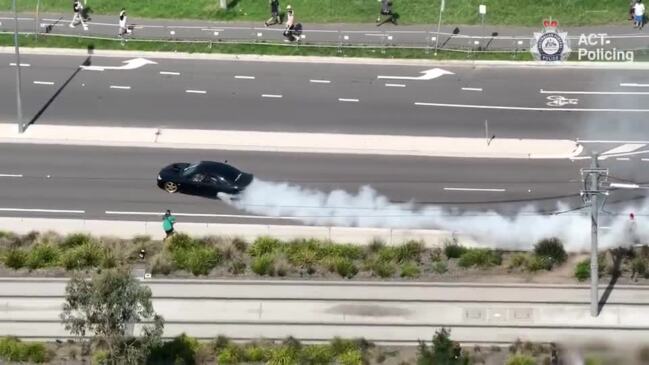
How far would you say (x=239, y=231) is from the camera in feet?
134

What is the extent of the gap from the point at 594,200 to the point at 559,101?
1639 centimetres

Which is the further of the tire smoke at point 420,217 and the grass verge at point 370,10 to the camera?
the grass verge at point 370,10

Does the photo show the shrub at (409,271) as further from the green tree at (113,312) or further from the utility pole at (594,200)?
the green tree at (113,312)

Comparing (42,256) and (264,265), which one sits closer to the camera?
(264,265)

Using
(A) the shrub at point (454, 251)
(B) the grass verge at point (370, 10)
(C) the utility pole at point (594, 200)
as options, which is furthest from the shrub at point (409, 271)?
(B) the grass verge at point (370, 10)

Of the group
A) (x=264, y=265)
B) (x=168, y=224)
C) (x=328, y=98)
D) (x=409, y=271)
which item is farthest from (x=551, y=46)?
(x=168, y=224)

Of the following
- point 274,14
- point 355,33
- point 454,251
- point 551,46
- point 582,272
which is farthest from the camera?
point 274,14

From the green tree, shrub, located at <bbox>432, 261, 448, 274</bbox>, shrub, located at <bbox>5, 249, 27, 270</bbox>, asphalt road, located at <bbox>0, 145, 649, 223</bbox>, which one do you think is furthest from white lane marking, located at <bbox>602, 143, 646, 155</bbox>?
shrub, located at <bbox>5, 249, 27, 270</bbox>

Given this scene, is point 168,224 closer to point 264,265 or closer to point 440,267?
point 264,265

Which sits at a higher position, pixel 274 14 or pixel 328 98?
pixel 274 14

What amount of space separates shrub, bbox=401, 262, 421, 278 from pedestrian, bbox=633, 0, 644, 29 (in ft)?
70.0

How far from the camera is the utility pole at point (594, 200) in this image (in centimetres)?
3438

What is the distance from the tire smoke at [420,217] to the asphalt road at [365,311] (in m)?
2.55

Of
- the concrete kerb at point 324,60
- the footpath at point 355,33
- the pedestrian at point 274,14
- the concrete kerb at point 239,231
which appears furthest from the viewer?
the pedestrian at point 274,14
